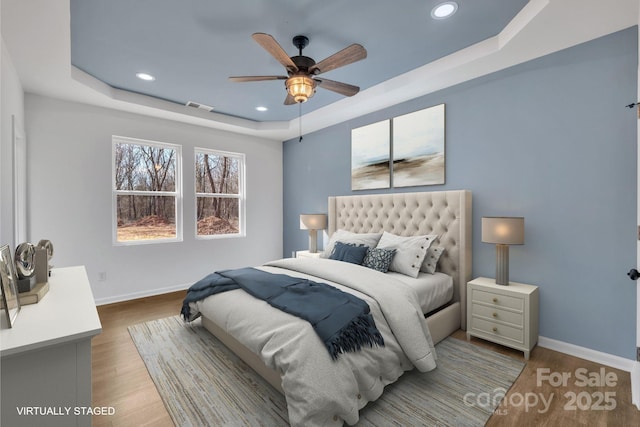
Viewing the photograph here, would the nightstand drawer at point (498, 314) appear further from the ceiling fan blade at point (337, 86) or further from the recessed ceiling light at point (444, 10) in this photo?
the recessed ceiling light at point (444, 10)

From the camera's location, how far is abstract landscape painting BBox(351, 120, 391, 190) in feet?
12.6

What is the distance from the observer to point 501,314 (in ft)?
8.36

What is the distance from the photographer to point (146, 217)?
4215 millimetres

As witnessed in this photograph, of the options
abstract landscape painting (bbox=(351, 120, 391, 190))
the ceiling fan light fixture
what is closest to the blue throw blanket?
the ceiling fan light fixture

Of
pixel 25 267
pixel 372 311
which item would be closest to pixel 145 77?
pixel 25 267

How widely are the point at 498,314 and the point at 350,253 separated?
148 centimetres

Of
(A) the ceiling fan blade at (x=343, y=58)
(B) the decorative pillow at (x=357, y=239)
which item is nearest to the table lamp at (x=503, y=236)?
(B) the decorative pillow at (x=357, y=239)

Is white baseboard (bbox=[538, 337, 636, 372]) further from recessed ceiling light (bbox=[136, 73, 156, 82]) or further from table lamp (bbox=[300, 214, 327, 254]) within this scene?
recessed ceiling light (bbox=[136, 73, 156, 82])

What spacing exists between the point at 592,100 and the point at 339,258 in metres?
2.63

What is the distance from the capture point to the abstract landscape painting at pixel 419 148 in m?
3.32

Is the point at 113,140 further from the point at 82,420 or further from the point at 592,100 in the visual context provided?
the point at 592,100

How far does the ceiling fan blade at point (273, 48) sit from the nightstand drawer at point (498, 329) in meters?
2.72

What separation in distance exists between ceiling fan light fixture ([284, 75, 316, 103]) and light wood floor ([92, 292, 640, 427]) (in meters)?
2.42

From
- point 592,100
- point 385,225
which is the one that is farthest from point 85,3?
point 592,100
